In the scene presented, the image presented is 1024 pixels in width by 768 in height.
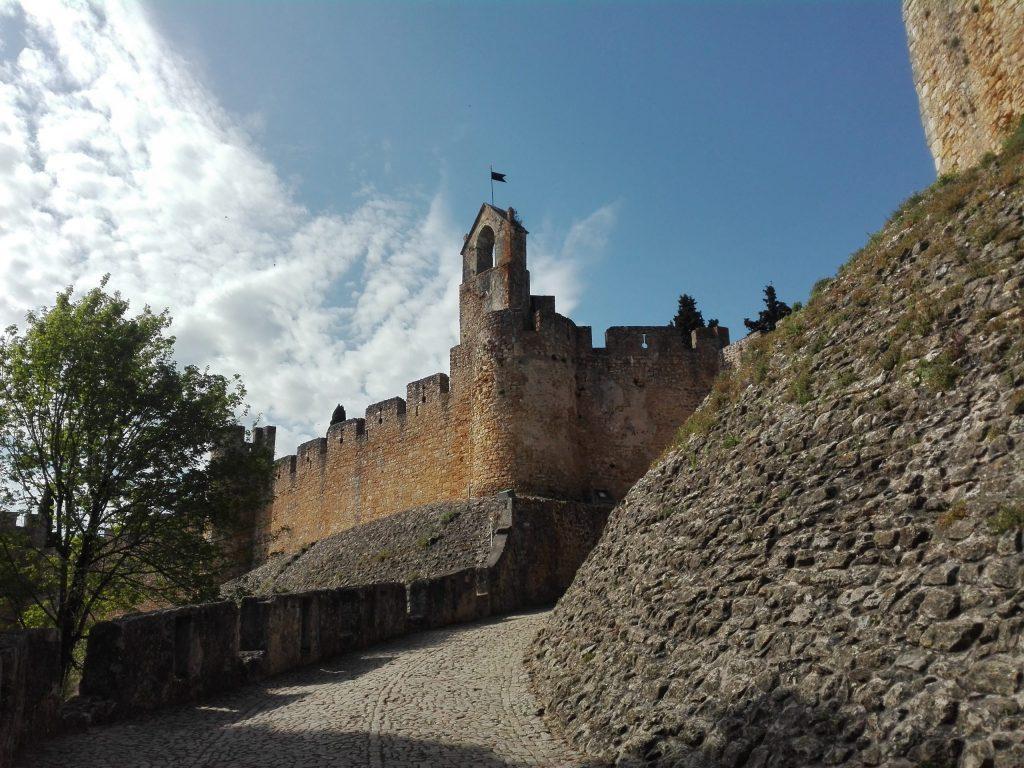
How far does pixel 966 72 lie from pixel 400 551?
15818 millimetres

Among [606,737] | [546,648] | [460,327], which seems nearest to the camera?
[606,737]

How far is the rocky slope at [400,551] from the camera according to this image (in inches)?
734

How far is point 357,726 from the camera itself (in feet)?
27.1

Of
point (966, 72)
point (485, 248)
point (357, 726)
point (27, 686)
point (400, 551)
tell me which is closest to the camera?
point (27, 686)

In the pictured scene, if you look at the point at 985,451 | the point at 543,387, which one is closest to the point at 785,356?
the point at 985,451

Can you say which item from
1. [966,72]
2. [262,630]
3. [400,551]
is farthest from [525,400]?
[966,72]

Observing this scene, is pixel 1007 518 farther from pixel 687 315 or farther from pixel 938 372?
pixel 687 315

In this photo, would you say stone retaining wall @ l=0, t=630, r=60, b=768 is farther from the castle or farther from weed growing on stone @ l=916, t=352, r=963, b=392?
the castle

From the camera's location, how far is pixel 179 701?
982 centimetres

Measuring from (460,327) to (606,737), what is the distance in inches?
743

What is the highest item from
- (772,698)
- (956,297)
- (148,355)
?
(148,355)

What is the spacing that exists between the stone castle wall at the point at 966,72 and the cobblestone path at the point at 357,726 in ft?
Answer: 31.0

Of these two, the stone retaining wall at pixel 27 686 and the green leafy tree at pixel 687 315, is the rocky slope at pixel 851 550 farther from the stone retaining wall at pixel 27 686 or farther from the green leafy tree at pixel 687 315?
the green leafy tree at pixel 687 315

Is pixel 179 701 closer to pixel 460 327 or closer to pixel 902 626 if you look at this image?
pixel 902 626
